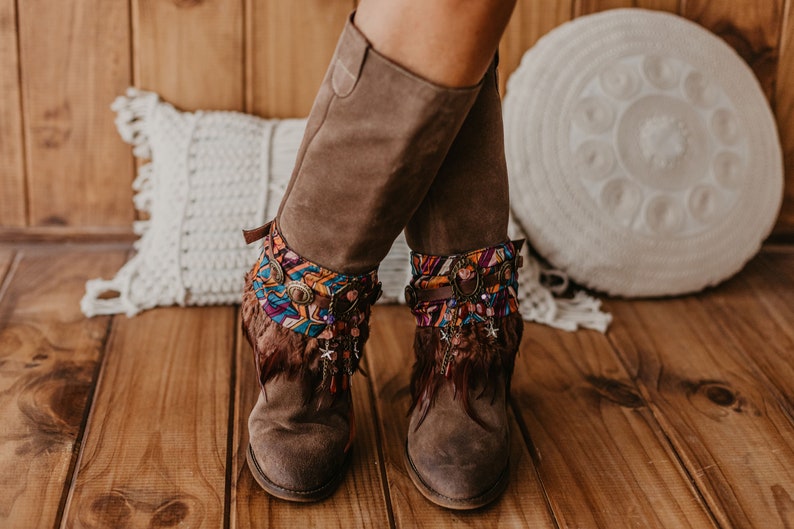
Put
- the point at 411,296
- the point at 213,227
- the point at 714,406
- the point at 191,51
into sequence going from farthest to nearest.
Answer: the point at 191,51 → the point at 213,227 → the point at 714,406 → the point at 411,296


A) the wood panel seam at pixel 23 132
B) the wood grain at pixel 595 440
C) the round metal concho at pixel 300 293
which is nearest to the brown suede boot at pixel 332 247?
the round metal concho at pixel 300 293

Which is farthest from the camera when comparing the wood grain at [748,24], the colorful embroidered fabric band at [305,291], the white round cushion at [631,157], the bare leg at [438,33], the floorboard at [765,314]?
the wood grain at [748,24]

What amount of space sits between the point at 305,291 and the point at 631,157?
26.2 inches

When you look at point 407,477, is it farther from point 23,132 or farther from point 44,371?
point 23,132

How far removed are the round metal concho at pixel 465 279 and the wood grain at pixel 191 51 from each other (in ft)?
2.10

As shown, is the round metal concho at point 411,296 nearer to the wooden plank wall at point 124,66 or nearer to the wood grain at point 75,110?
the wooden plank wall at point 124,66

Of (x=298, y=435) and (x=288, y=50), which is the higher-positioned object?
(x=288, y=50)

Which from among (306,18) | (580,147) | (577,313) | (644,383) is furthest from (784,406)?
(306,18)

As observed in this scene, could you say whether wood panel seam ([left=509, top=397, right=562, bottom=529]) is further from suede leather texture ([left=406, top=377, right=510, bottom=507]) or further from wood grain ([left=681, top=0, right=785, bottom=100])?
wood grain ([left=681, top=0, right=785, bottom=100])

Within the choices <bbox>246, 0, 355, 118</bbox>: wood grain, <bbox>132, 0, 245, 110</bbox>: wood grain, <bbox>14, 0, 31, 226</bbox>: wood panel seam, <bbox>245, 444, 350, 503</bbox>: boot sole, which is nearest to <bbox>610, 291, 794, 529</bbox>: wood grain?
<bbox>245, 444, 350, 503</bbox>: boot sole

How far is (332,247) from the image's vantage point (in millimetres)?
796

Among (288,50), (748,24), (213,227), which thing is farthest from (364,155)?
(748,24)

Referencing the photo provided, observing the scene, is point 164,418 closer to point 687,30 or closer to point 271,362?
point 271,362

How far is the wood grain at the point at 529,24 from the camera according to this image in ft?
4.44
